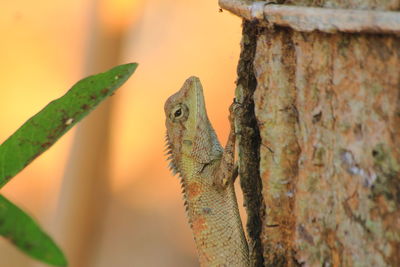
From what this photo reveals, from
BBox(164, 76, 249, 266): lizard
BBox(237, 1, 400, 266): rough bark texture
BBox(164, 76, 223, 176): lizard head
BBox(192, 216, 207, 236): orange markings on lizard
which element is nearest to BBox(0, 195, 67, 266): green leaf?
BBox(237, 1, 400, 266): rough bark texture

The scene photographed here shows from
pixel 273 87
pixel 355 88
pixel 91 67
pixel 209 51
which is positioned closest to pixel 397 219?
pixel 355 88

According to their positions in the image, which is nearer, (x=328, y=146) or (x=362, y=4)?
(x=362, y=4)

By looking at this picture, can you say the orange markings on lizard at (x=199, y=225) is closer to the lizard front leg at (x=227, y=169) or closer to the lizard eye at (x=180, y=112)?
the lizard front leg at (x=227, y=169)

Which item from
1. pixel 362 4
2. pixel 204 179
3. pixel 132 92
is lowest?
pixel 132 92

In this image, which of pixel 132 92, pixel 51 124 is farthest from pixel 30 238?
pixel 132 92

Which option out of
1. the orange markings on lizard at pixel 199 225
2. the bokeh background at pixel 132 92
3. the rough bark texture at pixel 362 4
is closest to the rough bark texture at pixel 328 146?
the rough bark texture at pixel 362 4

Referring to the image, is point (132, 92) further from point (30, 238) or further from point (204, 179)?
point (30, 238)
